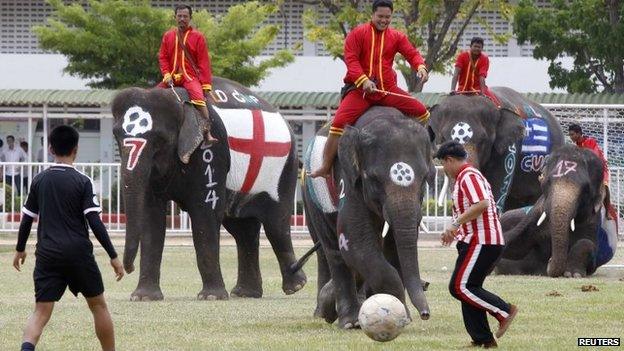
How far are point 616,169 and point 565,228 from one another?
5444 millimetres

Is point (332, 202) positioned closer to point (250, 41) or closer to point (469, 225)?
point (469, 225)

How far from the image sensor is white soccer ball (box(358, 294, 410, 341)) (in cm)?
1166

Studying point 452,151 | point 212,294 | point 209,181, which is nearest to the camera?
point 452,151

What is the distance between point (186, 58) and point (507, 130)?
4.81 meters

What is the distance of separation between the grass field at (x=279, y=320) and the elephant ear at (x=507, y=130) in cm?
178

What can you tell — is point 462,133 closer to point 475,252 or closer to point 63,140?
point 475,252

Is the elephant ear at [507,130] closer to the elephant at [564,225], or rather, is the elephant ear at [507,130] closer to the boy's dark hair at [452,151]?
the elephant at [564,225]

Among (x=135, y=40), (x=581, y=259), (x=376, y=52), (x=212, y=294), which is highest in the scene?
(x=376, y=52)

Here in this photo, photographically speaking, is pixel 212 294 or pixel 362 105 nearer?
pixel 362 105

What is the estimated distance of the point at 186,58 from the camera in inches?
675

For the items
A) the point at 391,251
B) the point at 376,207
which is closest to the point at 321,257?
the point at 391,251

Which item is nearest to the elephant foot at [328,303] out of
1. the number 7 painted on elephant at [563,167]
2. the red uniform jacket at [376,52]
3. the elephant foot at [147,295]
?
the red uniform jacket at [376,52]

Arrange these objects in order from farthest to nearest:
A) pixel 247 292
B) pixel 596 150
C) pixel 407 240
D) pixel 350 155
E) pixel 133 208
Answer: pixel 596 150
pixel 247 292
pixel 133 208
pixel 350 155
pixel 407 240

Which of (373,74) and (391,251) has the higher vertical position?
(373,74)
